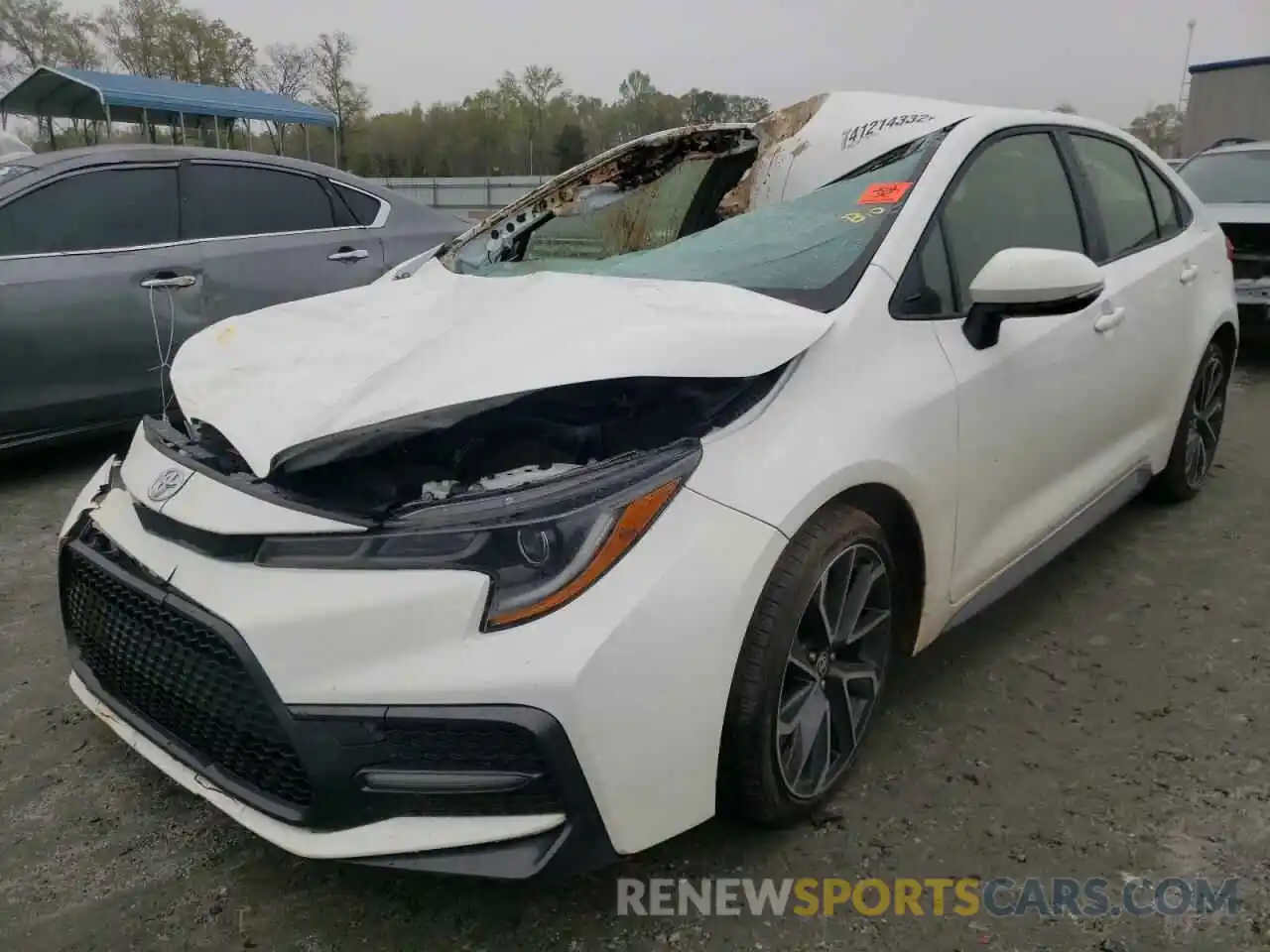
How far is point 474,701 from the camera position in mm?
1613

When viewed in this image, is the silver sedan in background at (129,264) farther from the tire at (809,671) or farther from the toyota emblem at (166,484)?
the tire at (809,671)

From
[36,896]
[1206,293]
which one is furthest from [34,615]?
[1206,293]

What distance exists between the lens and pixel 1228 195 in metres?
7.70

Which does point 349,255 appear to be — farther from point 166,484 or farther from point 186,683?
point 186,683

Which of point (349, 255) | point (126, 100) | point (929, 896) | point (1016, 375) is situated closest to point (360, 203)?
point (349, 255)

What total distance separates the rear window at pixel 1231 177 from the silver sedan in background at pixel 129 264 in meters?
6.53

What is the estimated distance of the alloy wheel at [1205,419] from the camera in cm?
391

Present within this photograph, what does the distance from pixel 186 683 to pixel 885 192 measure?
1955 mm

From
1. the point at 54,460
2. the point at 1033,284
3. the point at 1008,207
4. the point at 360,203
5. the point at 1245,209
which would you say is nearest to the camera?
the point at 1033,284

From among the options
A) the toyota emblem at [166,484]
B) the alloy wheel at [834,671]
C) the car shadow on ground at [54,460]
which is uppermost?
the toyota emblem at [166,484]

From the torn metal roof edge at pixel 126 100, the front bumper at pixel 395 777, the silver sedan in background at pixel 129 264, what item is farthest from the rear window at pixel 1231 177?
the torn metal roof edge at pixel 126 100

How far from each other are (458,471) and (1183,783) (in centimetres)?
182

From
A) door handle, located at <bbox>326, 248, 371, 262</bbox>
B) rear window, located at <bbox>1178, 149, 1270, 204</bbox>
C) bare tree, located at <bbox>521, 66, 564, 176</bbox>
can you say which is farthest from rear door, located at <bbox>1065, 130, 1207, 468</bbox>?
bare tree, located at <bbox>521, 66, 564, 176</bbox>

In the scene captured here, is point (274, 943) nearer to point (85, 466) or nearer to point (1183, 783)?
point (1183, 783)
